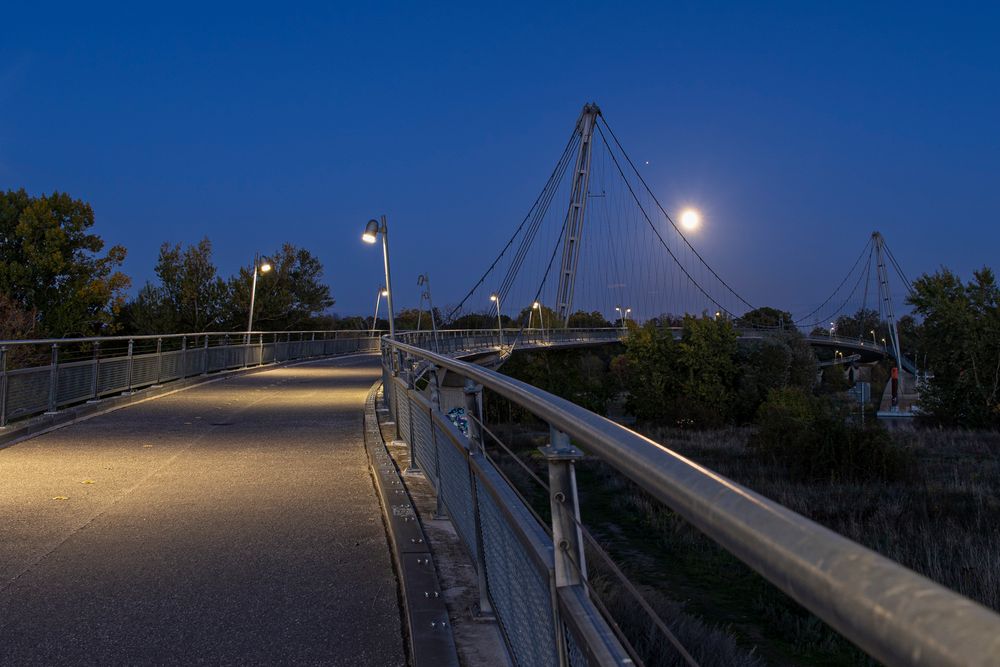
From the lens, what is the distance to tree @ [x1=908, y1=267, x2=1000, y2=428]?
44594 millimetres

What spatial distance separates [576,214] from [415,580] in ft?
261

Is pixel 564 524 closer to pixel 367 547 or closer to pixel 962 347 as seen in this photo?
pixel 367 547

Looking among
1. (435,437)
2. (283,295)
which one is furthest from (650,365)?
(435,437)

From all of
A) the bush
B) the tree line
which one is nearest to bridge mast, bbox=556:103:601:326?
the tree line

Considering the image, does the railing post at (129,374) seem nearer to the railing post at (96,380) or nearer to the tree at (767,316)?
the railing post at (96,380)

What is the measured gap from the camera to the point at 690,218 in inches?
1116

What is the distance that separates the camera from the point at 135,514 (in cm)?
700

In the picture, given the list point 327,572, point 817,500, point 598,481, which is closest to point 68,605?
point 327,572

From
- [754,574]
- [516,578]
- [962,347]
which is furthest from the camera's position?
[962,347]

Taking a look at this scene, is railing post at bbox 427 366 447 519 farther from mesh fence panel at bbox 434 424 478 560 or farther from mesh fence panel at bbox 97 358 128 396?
mesh fence panel at bbox 97 358 128 396

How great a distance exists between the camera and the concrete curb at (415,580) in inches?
153

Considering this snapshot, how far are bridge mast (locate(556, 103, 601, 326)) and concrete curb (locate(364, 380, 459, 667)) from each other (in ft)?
240

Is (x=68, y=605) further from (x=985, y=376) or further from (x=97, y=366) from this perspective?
(x=985, y=376)

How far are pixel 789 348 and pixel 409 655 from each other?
246 feet
